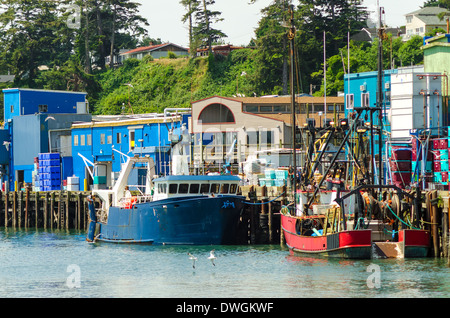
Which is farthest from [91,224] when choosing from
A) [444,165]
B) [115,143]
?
[444,165]

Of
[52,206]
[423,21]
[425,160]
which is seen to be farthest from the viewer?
[423,21]

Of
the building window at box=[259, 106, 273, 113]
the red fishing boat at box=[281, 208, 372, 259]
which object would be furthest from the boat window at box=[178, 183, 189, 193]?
the building window at box=[259, 106, 273, 113]

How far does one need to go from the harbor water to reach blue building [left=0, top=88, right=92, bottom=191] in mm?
34723


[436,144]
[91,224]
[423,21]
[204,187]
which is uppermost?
[423,21]

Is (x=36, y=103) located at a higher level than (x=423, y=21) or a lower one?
lower

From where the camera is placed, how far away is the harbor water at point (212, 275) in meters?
37.3

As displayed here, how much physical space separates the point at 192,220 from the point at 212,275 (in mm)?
10979

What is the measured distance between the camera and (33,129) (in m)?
88.3

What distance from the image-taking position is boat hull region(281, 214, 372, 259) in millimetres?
44344

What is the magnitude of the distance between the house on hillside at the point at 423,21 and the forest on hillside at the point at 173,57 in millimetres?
2558

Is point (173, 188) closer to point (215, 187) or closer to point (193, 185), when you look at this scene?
point (193, 185)

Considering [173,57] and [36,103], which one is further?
[173,57]
